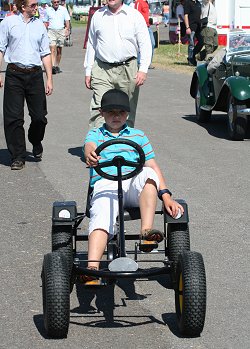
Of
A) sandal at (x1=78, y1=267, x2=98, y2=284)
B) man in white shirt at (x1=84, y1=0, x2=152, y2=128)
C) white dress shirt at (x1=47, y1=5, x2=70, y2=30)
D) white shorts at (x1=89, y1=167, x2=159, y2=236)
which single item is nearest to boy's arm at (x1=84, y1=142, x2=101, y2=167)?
white shorts at (x1=89, y1=167, x2=159, y2=236)

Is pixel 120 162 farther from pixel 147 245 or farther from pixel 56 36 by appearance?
pixel 56 36

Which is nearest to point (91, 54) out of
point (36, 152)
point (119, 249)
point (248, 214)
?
point (36, 152)

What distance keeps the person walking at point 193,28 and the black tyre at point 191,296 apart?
22719mm

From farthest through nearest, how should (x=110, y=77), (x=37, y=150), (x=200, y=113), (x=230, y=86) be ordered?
(x=200, y=113) → (x=230, y=86) → (x=37, y=150) → (x=110, y=77)

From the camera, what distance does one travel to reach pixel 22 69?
12039 mm

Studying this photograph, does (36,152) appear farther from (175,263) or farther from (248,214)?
(175,263)

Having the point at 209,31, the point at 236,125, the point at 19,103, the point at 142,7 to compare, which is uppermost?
the point at 19,103

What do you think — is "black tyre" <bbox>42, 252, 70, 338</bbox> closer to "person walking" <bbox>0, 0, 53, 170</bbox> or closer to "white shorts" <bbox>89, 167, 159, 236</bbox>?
"white shorts" <bbox>89, 167, 159, 236</bbox>

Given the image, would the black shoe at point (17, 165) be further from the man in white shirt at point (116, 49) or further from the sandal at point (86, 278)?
the sandal at point (86, 278)

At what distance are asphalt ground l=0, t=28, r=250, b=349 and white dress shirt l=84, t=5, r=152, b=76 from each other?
52.9 inches

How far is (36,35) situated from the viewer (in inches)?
474

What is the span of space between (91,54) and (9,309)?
5.64 metres

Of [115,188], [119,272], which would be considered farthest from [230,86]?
[119,272]

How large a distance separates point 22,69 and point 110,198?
19.0 ft
